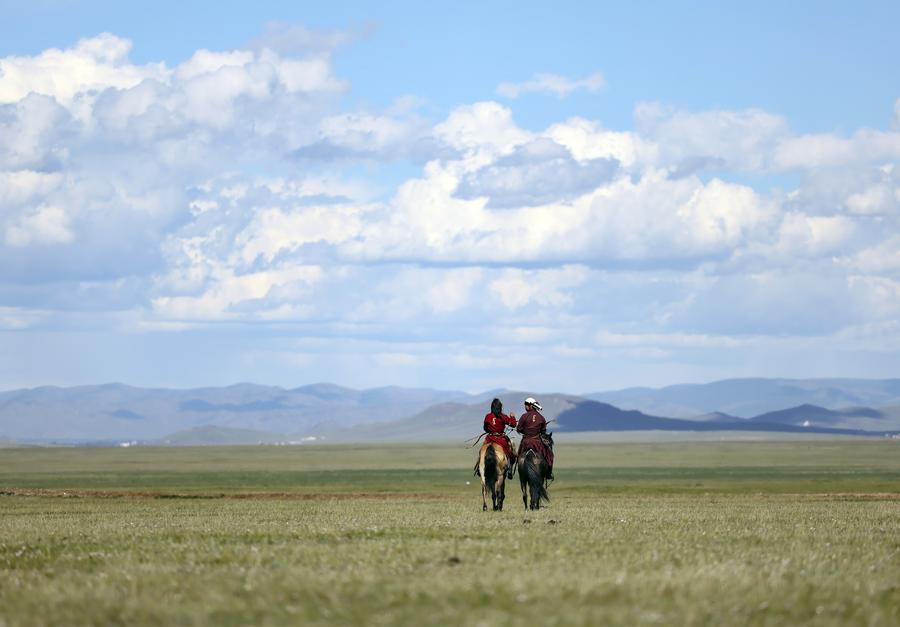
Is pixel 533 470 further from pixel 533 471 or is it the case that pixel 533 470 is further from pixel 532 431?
pixel 532 431

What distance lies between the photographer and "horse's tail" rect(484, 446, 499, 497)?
32.8m

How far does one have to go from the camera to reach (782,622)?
42.5ft

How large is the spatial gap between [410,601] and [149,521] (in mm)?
17524

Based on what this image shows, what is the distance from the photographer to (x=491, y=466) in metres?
32.8

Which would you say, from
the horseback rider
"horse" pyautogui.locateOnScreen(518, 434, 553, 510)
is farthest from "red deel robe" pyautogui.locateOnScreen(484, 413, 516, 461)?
"horse" pyautogui.locateOnScreen(518, 434, 553, 510)

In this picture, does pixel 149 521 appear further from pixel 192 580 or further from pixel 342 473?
pixel 342 473

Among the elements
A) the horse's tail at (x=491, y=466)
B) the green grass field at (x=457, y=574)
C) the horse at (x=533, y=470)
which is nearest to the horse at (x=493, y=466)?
the horse's tail at (x=491, y=466)

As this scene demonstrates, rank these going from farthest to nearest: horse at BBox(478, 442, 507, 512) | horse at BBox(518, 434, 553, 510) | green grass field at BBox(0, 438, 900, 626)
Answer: horse at BBox(518, 434, 553, 510)
horse at BBox(478, 442, 507, 512)
green grass field at BBox(0, 438, 900, 626)

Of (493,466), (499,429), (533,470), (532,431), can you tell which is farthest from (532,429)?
(493,466)

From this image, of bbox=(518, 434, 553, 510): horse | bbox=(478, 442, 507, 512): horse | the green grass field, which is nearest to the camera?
the green grass field

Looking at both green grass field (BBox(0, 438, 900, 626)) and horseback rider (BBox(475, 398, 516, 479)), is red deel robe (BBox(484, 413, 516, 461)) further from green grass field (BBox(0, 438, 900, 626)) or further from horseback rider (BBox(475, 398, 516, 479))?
green grass field (BBox(0, 438, 900, 626))

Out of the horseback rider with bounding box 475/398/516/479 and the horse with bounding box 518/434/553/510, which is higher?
the horseback rider with bounding box 475/398/516/479

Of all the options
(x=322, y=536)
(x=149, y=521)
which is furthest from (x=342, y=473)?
(x=322, y=536)

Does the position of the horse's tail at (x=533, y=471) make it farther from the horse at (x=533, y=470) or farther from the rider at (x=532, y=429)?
the rider at (x=532, y=429)
